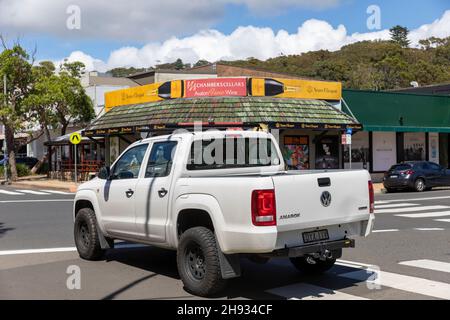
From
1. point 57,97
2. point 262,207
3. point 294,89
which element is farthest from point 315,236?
point 57,97

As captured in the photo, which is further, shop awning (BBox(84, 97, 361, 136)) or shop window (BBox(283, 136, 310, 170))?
shop window (BBox(283, 136, 310, 170))

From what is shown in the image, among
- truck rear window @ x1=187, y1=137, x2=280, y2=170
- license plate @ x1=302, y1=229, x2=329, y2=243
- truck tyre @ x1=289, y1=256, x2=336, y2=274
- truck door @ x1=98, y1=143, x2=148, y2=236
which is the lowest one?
truck tyre @ x1=289, y1=256, x2=336, y2=274

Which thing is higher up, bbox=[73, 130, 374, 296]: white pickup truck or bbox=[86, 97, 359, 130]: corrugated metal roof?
bbox=[86, 97, 359, 130]: corrugated metal roof

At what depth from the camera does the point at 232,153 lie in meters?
8.12

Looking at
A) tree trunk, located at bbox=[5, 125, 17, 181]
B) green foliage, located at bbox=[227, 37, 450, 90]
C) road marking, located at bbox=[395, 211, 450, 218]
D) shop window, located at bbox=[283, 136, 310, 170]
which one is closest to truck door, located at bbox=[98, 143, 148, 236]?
road marking, located at bbox=[395, 211, 450, 218]

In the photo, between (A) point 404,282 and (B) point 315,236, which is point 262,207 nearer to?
(B) point 315,236

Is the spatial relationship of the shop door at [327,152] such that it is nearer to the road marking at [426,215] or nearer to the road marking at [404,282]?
the road marking at [426,215]

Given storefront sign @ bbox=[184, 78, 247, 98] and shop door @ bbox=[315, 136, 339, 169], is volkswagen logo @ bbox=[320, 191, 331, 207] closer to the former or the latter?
storefront sign @ bbox=[184, 78, 247, 98]

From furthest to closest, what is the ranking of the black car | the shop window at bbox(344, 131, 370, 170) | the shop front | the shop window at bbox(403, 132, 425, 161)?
1. the shop window at bbox(403, 132, 425, 161)
2. the shop window at bbox(344, 131, 370, 170)
3. the shop front
4. the black car

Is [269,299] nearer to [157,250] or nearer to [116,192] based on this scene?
[116,192]

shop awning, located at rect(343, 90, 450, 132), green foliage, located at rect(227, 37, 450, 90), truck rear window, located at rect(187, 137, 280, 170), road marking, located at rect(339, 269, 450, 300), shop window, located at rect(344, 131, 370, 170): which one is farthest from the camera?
green foliage, located at rect(227, 37, 450, 90)

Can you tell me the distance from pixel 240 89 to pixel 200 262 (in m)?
20.3

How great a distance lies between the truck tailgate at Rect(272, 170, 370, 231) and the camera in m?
6.31

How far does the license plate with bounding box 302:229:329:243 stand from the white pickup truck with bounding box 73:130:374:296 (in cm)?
1
